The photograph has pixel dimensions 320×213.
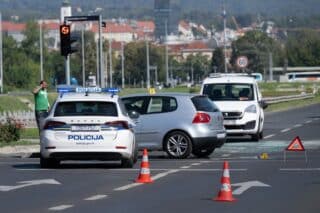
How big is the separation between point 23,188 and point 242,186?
3751mm

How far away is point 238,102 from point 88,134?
504 inches

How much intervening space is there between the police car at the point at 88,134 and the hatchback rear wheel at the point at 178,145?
3877mm

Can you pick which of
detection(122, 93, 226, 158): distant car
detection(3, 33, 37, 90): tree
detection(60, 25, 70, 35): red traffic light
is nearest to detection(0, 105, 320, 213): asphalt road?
detection(122, 93, 226, 158): distant car

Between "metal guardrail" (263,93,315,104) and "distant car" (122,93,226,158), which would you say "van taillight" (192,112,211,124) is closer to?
"distant car" (122,93,226,158)

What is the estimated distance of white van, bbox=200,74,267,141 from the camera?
35.1m

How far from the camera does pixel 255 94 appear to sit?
36.0m

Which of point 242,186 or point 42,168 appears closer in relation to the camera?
point 242,186

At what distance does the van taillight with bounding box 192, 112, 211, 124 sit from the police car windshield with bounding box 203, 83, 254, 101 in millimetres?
7938

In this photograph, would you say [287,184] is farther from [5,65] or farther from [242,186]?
[5,65]

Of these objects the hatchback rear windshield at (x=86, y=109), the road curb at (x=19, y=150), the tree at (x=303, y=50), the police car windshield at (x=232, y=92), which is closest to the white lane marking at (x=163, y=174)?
the hatchback rear windshield at (x=86, y=109)

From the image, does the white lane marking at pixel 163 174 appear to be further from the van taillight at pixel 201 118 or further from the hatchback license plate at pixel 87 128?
the van taillight at pixel 201 118

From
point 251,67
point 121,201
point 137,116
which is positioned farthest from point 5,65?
point 121,201

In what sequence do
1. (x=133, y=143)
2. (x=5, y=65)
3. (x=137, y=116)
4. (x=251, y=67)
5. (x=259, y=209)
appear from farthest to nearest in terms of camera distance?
(x=251, y=67) < (x=5, y=65) < (x=137, y=116) < (x=133, y=143) < (x=259, y=209)

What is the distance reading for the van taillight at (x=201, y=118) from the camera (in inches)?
1087
